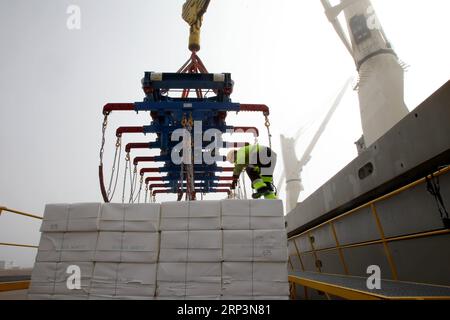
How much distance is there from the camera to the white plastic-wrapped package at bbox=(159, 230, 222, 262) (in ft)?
11.1

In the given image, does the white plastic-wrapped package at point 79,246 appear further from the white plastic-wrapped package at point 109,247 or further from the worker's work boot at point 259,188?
the worker's work boot at point 259,188

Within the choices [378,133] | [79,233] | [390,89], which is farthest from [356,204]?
[390,89]

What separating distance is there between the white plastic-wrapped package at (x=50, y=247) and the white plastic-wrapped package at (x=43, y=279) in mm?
65

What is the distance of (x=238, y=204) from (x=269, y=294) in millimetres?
1146

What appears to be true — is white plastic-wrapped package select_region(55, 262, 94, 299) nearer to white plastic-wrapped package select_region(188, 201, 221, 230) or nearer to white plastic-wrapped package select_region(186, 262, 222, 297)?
white plastic-wrapped package select_region(186, 262, 222, 297)

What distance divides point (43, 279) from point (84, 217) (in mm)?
899

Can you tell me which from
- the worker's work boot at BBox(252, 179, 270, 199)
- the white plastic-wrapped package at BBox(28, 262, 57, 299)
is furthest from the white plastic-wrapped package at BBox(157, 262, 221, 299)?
the worker's work boot at BBox(252, 179, 270, 199)

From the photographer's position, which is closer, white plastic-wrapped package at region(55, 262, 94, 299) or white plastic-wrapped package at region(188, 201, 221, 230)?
white plastic-wrapped package at region(55, 262, 94, 299)

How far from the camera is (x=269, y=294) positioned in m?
3.24

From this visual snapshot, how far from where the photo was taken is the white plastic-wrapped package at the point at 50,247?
139 inches

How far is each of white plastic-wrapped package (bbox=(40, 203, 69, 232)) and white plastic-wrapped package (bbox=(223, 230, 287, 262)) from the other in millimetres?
2217

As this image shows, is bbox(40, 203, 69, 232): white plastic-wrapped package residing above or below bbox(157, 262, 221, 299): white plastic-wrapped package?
above
